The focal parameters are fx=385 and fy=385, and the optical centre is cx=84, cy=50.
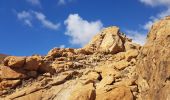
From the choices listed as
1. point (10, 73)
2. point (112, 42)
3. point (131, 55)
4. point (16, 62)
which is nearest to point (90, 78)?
point (131, 55)

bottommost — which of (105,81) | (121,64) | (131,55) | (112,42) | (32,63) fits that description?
(105,81)

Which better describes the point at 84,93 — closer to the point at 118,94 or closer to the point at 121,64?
the point at 118,94

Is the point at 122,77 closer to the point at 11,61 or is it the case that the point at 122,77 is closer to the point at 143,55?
the point at 143,55

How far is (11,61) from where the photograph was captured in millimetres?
32344

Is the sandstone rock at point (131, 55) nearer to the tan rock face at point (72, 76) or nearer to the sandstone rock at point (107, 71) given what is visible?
the tan rock face at point (72, 76)

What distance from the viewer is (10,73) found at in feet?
105

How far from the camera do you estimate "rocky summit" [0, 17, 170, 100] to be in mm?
23906

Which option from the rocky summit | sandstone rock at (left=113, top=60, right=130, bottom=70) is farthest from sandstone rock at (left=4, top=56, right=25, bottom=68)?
sandstone rock at (left=113, top=60, right=130, bottom=70)

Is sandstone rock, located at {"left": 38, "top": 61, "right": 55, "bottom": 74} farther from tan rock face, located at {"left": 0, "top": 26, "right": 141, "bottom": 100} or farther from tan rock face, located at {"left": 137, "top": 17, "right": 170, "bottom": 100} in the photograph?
tan rock face, located at {"left": 137, "top": 17, "right": 170, "bottom": 100}

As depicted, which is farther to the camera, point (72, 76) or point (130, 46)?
point (130, 46)

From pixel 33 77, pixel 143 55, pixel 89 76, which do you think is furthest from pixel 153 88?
pixel 33 77

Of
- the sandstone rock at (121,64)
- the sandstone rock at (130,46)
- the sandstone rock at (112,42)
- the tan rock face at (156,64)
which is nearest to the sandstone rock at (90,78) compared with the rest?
the sandstone rock at (121,64)

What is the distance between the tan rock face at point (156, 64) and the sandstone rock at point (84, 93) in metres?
3.45

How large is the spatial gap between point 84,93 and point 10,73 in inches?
312
